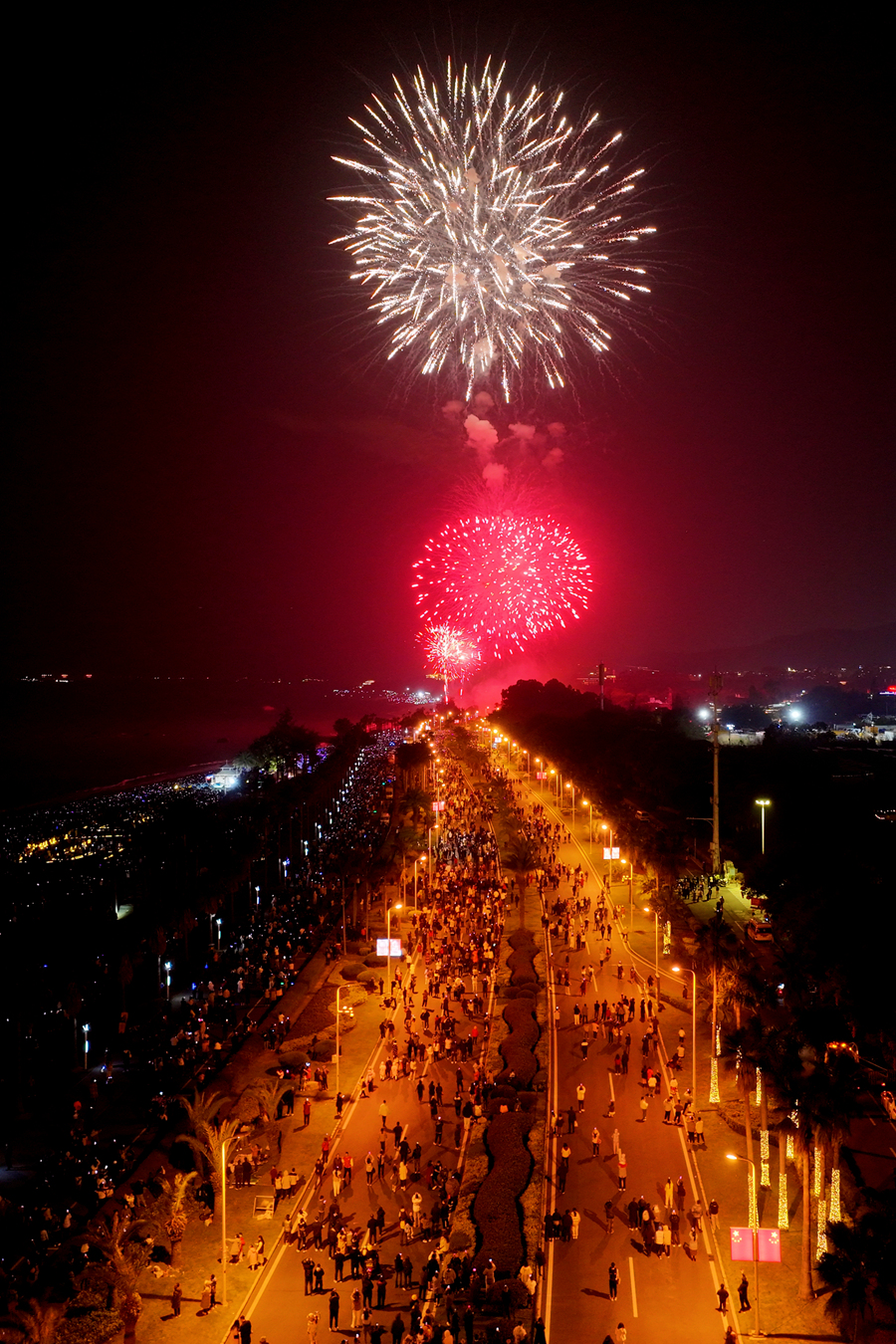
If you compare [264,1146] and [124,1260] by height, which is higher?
[264,1146]

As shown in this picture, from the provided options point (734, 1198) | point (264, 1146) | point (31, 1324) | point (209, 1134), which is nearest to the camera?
point (31, 1324)

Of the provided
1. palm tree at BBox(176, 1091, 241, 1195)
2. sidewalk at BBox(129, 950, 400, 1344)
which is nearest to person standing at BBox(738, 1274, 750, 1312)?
sidewalk at BBox(129, 950, 400, 1344)

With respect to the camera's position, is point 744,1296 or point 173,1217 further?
point 173,1217

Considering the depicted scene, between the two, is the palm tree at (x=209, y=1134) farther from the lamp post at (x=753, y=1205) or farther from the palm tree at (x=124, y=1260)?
the lamp post at (x=753, y=1205)

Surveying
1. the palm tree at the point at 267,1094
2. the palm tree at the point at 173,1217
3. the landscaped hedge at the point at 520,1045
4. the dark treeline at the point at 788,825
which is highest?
the dark treeline at the point at 788,825

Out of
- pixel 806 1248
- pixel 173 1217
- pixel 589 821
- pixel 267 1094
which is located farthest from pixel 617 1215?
pixel 589 821

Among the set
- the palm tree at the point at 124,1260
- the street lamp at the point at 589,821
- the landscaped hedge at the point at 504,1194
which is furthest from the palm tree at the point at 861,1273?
the street lamp at the point at 589,821

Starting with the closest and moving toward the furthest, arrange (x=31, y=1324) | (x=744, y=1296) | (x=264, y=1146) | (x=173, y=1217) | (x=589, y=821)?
(x=31, y=1324) < (x=744, y=1296) < (x=173, y=1217) < (x=264, y=1146) < (x=589, y=821)

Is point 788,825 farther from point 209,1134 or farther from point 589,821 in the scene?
point 209,1134
